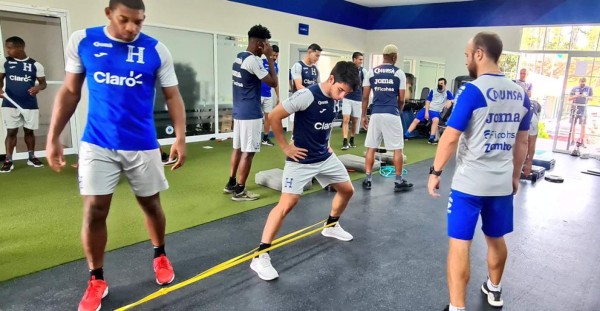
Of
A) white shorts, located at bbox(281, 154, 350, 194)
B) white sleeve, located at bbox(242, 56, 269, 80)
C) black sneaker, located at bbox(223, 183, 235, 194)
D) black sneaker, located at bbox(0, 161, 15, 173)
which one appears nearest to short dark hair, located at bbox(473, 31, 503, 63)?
white shorts, located at bbox(281, 154, 350, 194)

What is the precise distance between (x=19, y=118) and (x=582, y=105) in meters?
9.66

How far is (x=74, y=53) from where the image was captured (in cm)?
199

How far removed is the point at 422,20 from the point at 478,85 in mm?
8857

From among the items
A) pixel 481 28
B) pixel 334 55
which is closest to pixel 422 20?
pixel 481 28

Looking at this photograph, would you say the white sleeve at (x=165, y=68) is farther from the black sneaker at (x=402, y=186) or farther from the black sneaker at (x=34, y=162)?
the black sneaker at (x=34, y=162)

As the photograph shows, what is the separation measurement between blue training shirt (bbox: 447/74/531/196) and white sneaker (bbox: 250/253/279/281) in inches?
51.4

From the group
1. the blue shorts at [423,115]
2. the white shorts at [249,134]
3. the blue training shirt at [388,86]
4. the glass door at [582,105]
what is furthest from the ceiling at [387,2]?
the white shorts at [249,134]

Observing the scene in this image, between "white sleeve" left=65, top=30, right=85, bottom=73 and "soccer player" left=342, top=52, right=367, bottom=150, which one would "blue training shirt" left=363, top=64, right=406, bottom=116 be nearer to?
"soccer player" left=342, top=52, right=367, bottom=150

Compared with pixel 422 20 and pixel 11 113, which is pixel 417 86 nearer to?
pixel 422 20

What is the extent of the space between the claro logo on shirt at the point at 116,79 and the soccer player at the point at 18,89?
13.6ft

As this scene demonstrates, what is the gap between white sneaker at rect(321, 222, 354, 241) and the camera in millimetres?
3255

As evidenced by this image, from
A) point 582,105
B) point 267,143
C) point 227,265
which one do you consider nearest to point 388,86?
point 227,265

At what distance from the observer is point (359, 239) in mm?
3281

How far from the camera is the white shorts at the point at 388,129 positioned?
4512mm
